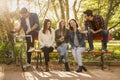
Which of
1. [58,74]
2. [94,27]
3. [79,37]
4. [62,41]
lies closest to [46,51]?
[62,41]

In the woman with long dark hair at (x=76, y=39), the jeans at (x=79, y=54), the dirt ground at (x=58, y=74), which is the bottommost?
the dirt ground at (x=58, y=74)

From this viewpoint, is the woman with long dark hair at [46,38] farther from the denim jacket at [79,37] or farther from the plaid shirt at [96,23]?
the plaid shirt at [96,23]

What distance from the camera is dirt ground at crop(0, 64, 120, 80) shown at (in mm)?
8420

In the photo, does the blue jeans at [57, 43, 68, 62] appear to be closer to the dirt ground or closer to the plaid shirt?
the dirt ground

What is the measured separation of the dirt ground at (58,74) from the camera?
27.6 feet

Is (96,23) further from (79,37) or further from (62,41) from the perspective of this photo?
(62,41)

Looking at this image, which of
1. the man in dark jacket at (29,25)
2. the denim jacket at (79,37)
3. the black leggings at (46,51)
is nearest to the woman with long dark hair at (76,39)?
the denim jacket at (79,37)

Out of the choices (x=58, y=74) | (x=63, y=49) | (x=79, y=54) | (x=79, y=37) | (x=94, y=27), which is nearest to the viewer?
(x=58, y=74)

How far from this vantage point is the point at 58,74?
901 cm

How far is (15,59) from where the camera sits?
1105 cm

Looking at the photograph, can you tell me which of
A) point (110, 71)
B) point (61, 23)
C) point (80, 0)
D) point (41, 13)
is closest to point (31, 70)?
point (61, 23)

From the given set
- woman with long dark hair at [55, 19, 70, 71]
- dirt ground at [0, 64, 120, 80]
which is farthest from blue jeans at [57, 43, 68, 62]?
dirt ground at [0, 64, 120, 80]

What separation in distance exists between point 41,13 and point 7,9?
20.9ft

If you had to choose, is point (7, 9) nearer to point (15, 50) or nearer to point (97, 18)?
point (15, 50)
